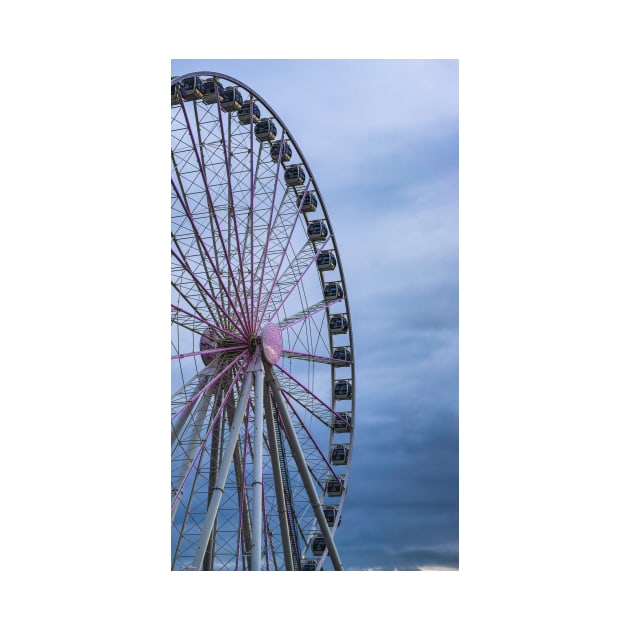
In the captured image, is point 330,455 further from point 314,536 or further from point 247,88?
point 247,88

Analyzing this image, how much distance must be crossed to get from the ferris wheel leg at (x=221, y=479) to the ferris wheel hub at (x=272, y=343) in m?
0.90

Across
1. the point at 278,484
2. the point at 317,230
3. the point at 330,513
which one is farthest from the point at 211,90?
the point at 330,513

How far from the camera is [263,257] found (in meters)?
24.0

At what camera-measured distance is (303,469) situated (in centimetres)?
2384

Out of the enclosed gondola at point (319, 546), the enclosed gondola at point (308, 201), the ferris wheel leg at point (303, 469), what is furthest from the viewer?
the enclosed gondola at point (308, 201)

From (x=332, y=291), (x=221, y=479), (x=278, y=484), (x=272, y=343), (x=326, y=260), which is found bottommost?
(x=278, y=484)

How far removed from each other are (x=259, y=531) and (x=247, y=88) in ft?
36.3

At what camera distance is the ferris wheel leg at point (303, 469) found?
75.9 feet

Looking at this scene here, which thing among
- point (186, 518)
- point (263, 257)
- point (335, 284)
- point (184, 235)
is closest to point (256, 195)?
point (263, 257)

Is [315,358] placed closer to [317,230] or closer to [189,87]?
[317,230]

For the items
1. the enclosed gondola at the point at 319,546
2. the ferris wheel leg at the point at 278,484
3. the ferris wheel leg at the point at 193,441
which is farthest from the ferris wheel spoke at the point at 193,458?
the enclosed gondola at the point at 319,546

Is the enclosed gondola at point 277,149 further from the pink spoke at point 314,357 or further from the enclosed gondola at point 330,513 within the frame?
the enclosed gondola at point 330,513

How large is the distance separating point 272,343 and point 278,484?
384cm

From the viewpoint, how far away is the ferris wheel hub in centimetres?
2244
